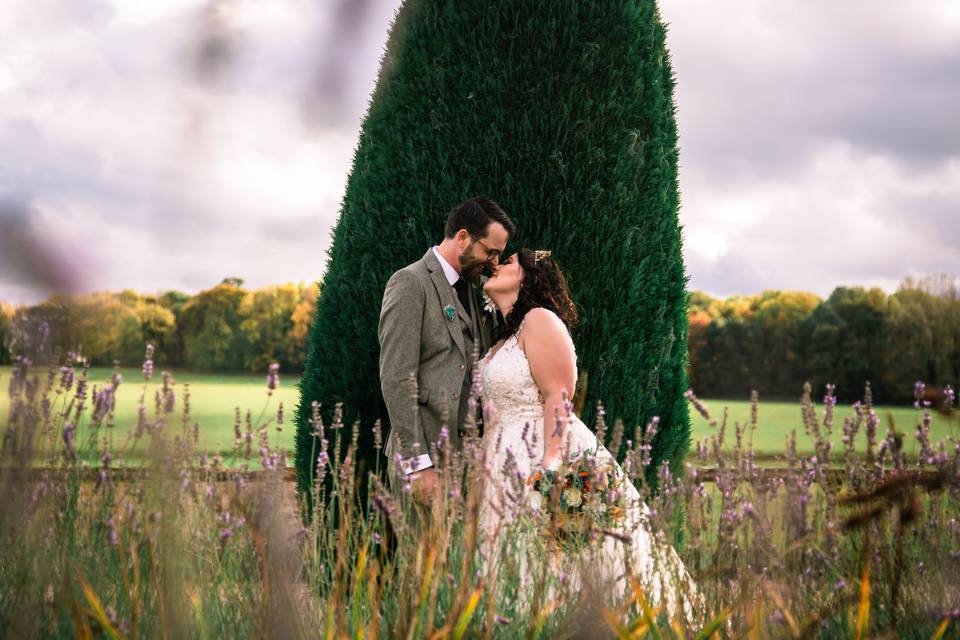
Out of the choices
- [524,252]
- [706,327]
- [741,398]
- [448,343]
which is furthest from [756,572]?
[741,398]

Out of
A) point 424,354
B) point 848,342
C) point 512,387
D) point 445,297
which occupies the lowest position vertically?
point 512,387

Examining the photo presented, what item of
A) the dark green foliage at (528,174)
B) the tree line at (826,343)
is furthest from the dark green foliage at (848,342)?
the dark green foliage at (528,174)

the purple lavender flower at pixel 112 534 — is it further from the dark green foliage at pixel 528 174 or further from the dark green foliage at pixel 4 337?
the dark green foliage at pixel 528 174

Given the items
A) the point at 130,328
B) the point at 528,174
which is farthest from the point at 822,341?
the point at 130,328

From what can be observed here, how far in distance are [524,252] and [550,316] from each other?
1.40 feet

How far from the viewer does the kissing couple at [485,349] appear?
3.86 meters

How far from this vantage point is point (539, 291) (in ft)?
14.6

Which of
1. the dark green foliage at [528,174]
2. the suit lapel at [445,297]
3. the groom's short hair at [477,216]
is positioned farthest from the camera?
the dark green foliage at [528,174]

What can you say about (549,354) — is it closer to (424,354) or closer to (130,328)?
(424,354)

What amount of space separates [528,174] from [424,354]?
1.45 meters

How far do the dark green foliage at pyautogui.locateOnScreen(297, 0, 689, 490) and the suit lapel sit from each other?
695 millimetres

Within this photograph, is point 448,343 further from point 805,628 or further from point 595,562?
point 805,628

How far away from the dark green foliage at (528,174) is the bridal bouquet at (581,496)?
1.33 meters

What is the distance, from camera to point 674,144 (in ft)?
17.4
